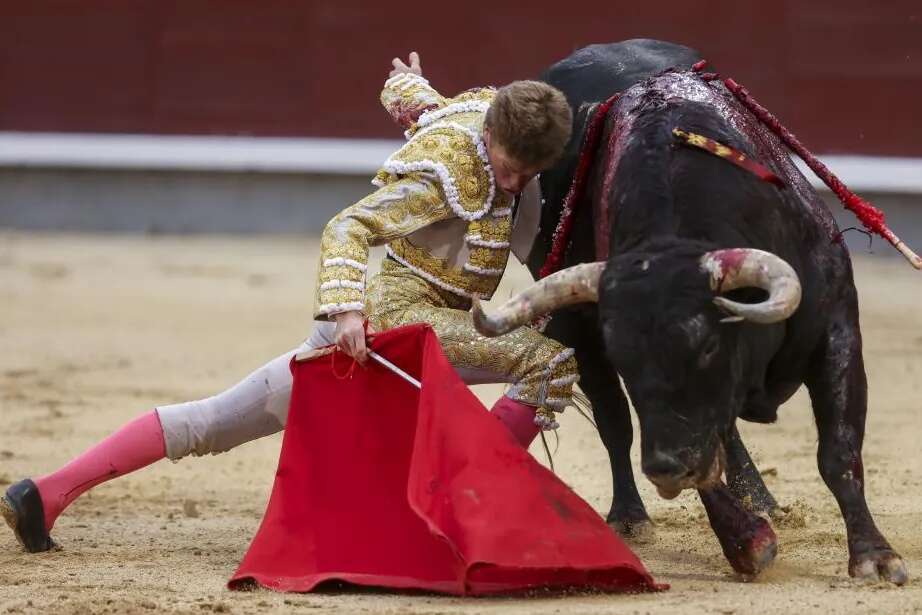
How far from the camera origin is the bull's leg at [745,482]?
143 inches

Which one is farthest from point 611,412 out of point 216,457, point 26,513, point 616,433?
point 216,457

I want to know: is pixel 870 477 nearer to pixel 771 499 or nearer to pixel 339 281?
pixel 771 499

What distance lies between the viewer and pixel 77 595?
2844 millimetres

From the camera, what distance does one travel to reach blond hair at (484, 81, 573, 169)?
9.37 ft

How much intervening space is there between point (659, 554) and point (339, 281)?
0.94 metres

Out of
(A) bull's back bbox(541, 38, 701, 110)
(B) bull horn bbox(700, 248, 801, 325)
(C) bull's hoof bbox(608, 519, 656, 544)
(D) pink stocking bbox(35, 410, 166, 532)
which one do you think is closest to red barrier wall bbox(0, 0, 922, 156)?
(A) bull's back bbox(541, 38, 701, 110)

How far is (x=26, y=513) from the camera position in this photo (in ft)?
10.6

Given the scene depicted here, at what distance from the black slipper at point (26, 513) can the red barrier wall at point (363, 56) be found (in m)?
5.56

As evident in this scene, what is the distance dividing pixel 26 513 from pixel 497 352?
3.23ft

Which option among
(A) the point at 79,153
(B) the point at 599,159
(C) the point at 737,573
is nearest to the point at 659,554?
(C) the point at 737,573

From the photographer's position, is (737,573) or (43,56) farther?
(43,56)

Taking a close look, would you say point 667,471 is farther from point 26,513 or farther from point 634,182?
point 26,513

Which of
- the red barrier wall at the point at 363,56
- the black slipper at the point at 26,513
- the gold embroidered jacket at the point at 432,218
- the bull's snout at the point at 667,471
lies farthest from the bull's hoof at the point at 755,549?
the red barrier wall at the point at 363,56

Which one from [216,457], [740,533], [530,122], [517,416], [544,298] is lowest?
[216,457]
